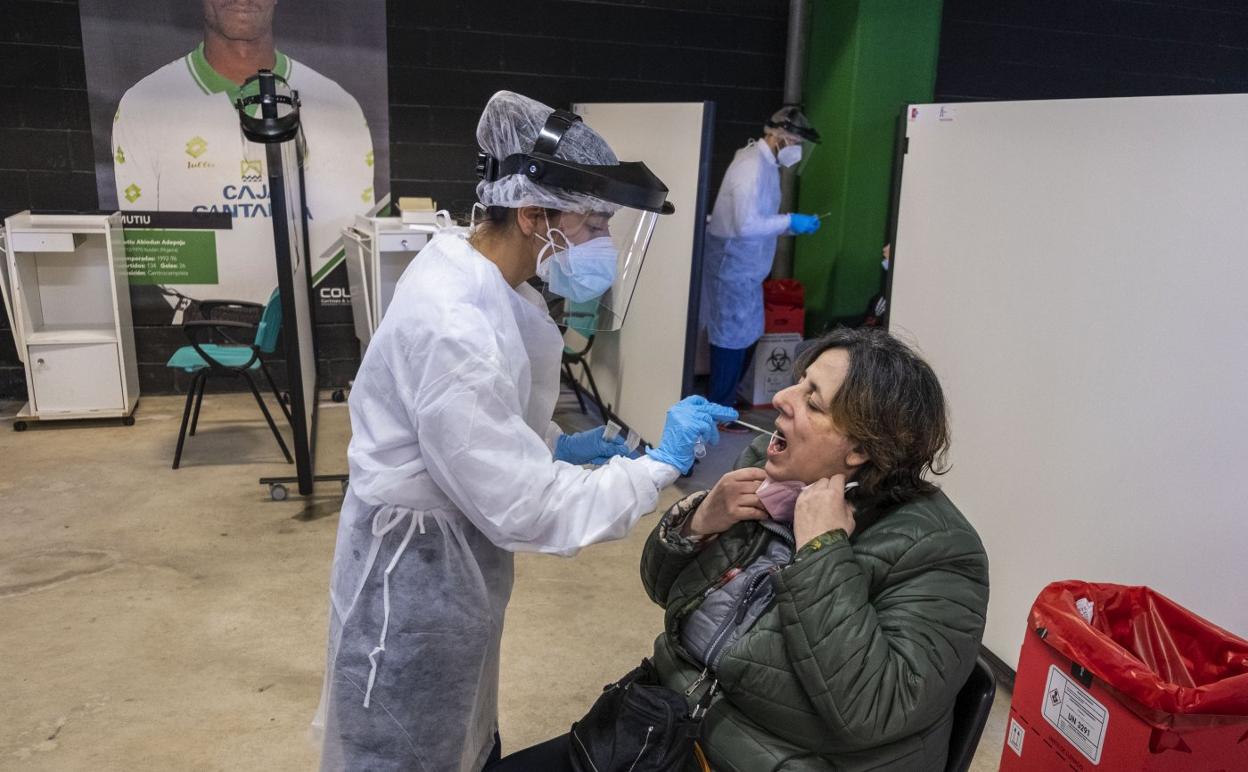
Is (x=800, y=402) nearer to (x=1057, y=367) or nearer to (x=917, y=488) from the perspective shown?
(x=917, y=488)

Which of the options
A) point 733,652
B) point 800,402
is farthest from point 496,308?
point 733,652

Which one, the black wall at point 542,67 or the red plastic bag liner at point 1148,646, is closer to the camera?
the red plastic bag liner at point 1148,646

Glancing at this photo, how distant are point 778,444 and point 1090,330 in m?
1.26

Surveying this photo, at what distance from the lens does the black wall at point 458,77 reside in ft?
15.1

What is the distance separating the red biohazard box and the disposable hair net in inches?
154

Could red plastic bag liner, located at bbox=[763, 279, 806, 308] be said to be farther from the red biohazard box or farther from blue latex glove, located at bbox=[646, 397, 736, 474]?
A: blue latex glove, located at bbox=[646, 397, 736, 474]

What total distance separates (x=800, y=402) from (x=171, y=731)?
1888mm

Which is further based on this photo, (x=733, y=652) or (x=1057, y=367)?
(x=1057, y=367)

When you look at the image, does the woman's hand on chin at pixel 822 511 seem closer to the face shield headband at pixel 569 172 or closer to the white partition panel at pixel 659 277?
the face shield headband at pixel 569 172

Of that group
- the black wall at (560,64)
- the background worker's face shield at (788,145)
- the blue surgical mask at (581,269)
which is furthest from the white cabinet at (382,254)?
the blue surgical mask at (581,269)

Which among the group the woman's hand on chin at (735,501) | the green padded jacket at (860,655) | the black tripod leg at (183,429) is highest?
the woman's hand on chin at (735,501)

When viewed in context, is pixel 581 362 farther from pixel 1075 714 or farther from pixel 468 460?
pixel 468 460

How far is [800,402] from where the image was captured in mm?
1390

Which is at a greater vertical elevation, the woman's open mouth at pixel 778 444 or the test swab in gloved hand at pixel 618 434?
the woman's open mouth at pixel 778 444
